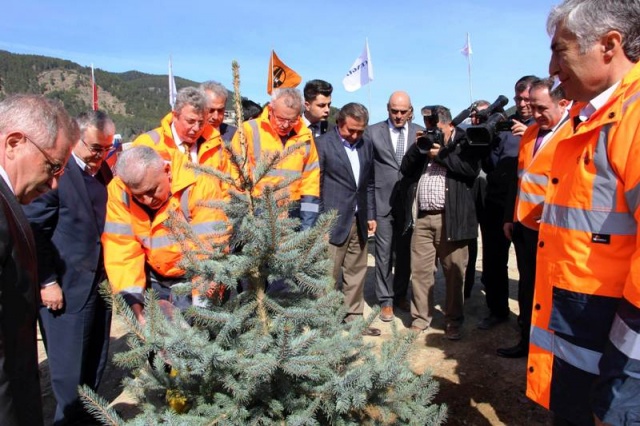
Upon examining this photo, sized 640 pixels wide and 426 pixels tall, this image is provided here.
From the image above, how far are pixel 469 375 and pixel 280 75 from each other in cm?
389

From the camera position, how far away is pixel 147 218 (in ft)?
9.66

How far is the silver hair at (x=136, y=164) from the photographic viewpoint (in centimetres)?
270

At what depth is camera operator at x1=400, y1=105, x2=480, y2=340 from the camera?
4.62 meters

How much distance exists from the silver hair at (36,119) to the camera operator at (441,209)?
3451 millimetres

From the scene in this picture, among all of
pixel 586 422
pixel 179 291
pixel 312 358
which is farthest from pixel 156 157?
pixel 586 422

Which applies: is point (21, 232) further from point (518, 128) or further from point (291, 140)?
point (518, 128)

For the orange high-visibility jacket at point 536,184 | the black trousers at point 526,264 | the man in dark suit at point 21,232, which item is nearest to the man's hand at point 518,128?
the black trousers at point 526,264

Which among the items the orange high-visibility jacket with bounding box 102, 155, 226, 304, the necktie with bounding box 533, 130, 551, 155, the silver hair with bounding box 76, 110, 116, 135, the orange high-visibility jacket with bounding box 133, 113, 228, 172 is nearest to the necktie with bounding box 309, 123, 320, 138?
the orange high-visibility jacket with bounding box 133, 113, 228, 172

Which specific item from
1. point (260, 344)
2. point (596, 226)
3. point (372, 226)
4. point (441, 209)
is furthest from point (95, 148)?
point (596, 226)

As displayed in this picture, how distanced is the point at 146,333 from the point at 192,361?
0.36 m

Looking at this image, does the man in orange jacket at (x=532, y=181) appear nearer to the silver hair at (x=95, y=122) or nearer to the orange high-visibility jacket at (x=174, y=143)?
the orange high-visibility jacket at (x=174, y=143)

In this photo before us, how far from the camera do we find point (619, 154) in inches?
61.0

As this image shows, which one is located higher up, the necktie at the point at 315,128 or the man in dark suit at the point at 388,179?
the necktie at the point at 315,128

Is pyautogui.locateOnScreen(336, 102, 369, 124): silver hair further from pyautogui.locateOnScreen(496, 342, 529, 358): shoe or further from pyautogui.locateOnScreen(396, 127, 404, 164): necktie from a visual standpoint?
pyautogui.locateOnScreen(496, 342, 529, 358): shoe
